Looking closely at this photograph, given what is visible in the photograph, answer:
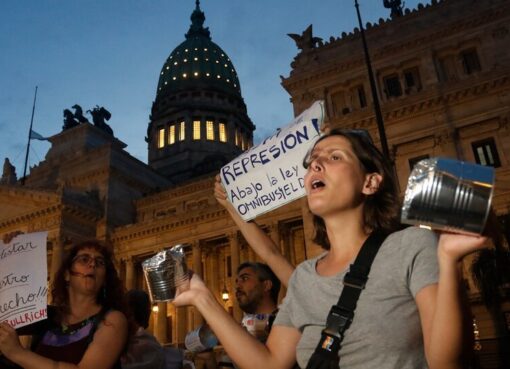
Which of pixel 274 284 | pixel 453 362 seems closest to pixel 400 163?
pixel 274 284

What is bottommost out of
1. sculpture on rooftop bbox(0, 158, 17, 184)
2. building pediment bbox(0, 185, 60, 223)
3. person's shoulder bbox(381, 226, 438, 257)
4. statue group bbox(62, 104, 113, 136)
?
person's shoulder bbox(381, 226, 438, 257)

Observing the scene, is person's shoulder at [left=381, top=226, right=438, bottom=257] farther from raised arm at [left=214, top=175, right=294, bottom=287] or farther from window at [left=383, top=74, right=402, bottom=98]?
window at [left=383, top=74, right=402, bottom=98]

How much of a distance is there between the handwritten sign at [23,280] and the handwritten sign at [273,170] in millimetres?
2097

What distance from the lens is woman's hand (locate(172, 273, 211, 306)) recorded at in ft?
Answer: 8.87

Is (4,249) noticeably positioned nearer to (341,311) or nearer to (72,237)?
(341,311)

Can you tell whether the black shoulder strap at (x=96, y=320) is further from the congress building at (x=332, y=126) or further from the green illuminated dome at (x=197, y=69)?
the green illuminated dome at (x=197, y=69)

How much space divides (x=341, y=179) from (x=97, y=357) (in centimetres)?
262

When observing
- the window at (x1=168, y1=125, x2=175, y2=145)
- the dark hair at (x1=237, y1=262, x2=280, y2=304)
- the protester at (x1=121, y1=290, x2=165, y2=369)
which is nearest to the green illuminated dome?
the window at (x1=168, y1=125, x2=175, y2=145)

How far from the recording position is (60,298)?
4730 mm

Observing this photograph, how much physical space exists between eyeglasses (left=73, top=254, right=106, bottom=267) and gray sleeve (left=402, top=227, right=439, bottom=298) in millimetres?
3483

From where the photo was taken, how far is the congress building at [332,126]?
24.5 meters

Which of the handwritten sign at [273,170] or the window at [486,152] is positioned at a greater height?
the window at [486,152]

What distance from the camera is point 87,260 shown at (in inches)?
184

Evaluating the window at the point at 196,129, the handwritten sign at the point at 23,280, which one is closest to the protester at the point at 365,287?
the handwritten sign at the point at 23,280
